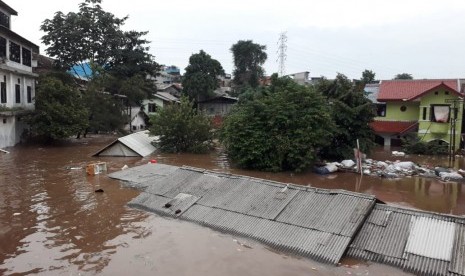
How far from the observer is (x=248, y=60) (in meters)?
53.7

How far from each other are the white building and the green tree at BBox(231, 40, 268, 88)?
29.9 metres

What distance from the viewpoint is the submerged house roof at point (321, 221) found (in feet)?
24.3

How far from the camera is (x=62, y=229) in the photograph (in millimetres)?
9367

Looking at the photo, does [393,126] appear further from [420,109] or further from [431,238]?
[431,238]

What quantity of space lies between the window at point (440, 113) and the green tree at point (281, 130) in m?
11.5

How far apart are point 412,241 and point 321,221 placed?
6.17 ft

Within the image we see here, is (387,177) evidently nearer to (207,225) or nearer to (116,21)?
(207,225)

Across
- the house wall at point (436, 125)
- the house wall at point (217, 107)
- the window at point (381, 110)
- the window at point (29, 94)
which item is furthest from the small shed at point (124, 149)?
the house wall at point (217, 107)

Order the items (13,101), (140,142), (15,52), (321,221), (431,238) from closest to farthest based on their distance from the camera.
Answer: (431,238)
(321,221)
(140,142)
(13,101)
(15,52)

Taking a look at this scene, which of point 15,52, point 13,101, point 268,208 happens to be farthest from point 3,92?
point 268,208

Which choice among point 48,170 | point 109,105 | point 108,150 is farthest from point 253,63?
point 48,170

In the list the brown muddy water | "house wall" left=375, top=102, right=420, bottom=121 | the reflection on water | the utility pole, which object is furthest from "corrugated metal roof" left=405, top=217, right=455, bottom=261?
"house wall" left=375, top=102, right=420, bottom=121

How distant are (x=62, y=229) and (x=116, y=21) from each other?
1266 inches

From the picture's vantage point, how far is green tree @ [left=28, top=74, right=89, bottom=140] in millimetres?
24312
